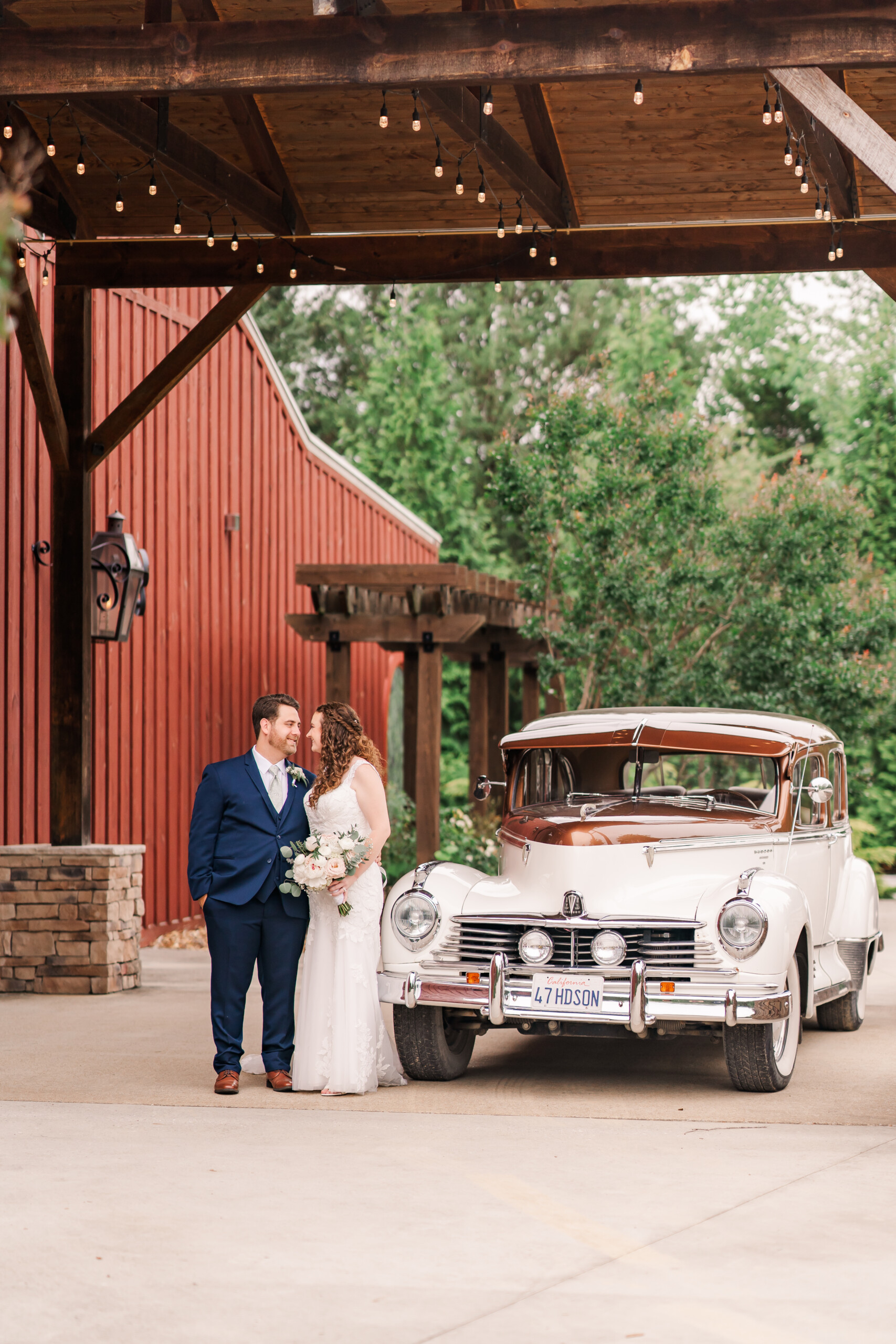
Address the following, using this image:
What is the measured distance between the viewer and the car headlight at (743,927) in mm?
7410

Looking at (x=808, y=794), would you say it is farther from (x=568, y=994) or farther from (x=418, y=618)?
(x=418, y=618)

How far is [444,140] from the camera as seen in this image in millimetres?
10422

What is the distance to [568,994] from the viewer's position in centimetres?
749

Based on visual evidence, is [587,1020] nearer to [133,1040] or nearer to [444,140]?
[133,1040]

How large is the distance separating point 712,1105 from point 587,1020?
0.67m

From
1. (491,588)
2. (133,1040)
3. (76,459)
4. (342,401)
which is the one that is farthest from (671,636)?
(342,401)

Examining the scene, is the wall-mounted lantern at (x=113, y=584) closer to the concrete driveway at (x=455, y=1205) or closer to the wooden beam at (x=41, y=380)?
the wooden beam at (x=41, y=380)

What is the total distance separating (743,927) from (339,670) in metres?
9.58

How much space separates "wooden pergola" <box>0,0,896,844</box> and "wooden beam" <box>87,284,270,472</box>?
0.7 inches

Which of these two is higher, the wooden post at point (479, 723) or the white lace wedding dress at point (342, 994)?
the wooden post at point (479, 723)

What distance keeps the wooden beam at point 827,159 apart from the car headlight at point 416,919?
178 inches

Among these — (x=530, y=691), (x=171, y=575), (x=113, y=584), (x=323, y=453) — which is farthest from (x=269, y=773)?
(x=530, y=691)

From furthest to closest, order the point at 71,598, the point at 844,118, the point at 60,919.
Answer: the point at 71,598
the point at 60,919
the point at 844,118

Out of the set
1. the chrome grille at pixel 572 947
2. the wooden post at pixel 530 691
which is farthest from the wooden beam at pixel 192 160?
the wooden post at pixel 530 691
